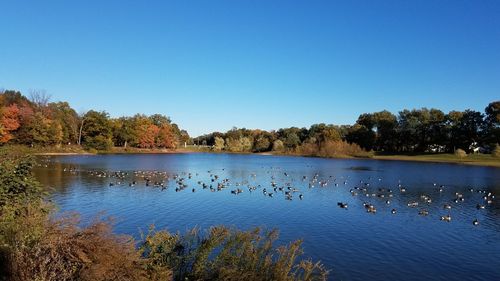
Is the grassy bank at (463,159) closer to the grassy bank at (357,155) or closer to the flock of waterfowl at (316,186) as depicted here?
the grassy bank at (357,155)

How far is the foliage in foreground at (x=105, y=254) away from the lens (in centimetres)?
853

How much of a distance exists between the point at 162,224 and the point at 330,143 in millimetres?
114150

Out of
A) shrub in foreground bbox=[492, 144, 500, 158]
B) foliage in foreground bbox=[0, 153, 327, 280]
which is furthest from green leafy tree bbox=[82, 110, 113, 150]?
foliage in foreground bbox=[0, 153, 327, 280]

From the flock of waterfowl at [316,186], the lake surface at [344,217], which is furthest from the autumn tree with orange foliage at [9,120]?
the lake surface at [344,217]

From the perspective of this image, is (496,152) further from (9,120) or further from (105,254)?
(9,120)

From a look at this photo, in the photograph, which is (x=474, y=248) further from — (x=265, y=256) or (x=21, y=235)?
(x=21, y=235)

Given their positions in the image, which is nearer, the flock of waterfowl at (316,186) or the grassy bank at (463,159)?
the flock of waterfowl at (316,186)

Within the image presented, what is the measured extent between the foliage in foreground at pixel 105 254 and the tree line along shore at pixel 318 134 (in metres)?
97.4

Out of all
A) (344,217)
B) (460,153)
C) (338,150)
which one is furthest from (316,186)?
(338,150)

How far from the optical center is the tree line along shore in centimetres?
10394

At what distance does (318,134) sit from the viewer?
151000 millimetres

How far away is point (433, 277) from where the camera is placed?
17.5 metres

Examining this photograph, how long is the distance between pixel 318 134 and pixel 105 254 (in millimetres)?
145064

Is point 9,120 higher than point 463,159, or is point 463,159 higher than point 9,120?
point 9,120
